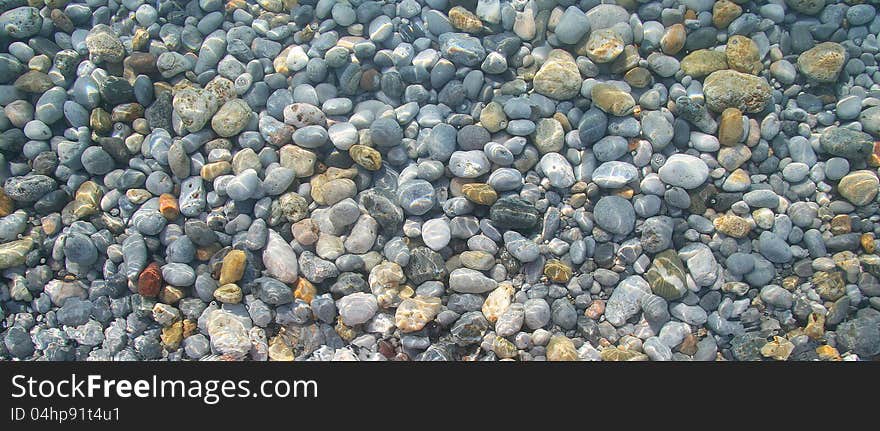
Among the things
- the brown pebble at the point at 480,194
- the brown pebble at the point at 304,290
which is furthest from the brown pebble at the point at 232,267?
the brown pebble at the point at 480,194

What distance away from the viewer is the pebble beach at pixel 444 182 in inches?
117

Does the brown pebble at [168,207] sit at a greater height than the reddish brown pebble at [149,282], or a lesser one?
greater

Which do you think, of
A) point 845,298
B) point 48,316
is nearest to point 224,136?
point 48,316

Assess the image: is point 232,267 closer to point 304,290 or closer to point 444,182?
point 304,290

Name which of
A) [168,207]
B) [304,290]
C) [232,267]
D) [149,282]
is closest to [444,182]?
[304,290]

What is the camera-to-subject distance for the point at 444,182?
333 cm

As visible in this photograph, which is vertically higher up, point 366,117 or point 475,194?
point 366,117

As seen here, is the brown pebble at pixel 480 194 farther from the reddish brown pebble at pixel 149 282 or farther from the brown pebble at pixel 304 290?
the reddish brown pebble at pixel 149 282

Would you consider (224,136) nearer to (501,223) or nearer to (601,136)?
(501,223)

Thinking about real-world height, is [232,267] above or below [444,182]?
below

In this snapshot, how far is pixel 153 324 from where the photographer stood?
10.1 feet

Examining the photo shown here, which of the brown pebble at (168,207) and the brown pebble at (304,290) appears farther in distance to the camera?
the brown pebble at (168,207)

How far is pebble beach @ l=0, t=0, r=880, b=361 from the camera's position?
117 inches

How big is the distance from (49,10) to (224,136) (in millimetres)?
1609
